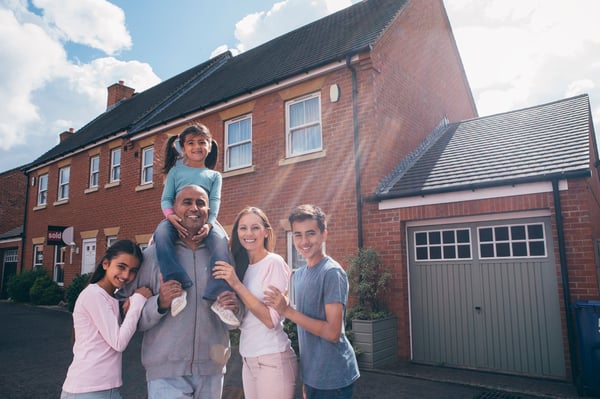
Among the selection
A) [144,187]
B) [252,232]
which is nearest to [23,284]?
[144,187]

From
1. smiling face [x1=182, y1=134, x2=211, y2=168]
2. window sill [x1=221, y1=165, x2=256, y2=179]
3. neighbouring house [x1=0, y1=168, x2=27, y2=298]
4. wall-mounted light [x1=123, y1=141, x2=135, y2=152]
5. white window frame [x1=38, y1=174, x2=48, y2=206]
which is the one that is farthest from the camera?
neighbouring house [x1=0, y1=168, x2=27, y2=298]

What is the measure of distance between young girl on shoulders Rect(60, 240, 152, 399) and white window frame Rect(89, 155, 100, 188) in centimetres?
1444

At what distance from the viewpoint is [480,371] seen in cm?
695

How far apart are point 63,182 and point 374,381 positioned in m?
15.9

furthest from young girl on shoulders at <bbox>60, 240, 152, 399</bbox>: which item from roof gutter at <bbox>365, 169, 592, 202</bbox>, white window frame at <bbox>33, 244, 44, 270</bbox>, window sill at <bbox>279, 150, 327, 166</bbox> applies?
white window frame at <bbox>33, 244, 44, 270</bbox>

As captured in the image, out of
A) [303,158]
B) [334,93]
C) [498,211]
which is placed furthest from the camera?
[303,158]

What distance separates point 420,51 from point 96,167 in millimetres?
11962

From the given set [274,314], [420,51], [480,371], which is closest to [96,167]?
[420,51]

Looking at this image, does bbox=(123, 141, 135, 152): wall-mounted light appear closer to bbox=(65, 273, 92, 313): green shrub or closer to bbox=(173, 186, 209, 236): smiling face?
bbox=(65, 273, 92, 313): green shrub

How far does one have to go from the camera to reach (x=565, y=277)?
625 cm

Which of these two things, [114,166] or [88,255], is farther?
[88,255]

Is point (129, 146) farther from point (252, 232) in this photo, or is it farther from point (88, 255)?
point (252, 232)

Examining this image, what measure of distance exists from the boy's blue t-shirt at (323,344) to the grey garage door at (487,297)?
5.14m

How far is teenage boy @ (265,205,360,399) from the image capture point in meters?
2.53
